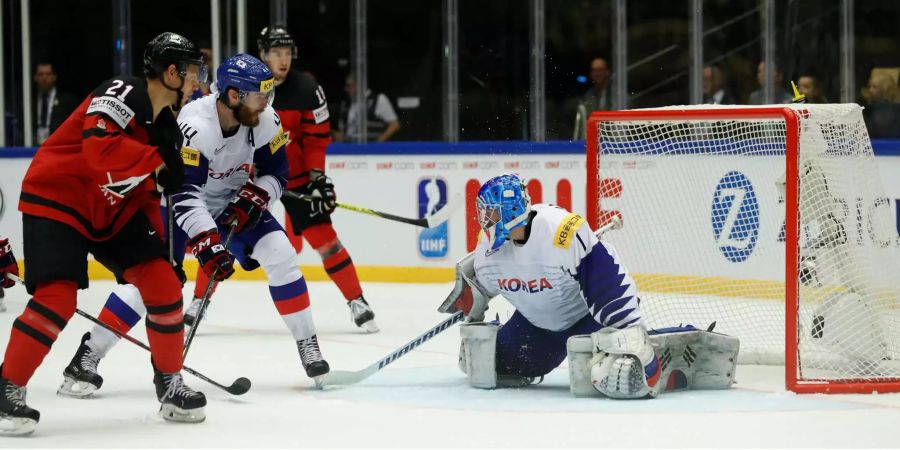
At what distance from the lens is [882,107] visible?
24.5 feet

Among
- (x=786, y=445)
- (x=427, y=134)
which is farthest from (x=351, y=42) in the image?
(x=786, y=445)

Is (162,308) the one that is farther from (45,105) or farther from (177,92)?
(45,105)

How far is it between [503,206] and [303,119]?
1990 mm

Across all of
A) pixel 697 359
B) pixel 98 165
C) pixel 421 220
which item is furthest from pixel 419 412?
pixel 421 220

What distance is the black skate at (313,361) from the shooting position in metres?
4.35

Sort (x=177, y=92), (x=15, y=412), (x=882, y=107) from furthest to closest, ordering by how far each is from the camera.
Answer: (x=882, y=107) → (x=177, y=92) → (x=15, y=412)

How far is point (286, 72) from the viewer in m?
5.78

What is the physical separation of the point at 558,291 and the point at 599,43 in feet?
14.4

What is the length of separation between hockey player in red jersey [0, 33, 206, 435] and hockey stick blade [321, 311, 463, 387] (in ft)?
2.24

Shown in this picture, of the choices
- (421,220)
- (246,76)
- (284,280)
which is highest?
(246,76)

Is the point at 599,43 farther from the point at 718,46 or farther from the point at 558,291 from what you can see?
the point at 558,291

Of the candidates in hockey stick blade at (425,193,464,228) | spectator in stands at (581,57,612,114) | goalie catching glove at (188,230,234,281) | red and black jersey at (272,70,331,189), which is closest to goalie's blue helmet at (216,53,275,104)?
goalie catching glove at (188,230,234,281)

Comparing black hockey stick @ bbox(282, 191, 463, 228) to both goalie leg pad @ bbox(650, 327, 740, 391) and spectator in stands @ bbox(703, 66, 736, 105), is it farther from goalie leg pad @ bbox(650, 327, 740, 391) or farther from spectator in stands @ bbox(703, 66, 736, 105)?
goalie leg pad @ bbox(650, 327, 740, 391)

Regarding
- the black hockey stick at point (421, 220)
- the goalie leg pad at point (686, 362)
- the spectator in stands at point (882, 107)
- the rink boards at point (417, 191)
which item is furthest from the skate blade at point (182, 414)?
the spectator in stands at point (882, 107)
